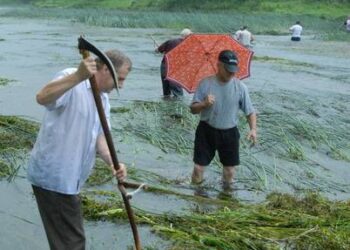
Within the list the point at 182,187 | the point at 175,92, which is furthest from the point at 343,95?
the point at 182,187

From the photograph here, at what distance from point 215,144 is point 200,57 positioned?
4.14 ft

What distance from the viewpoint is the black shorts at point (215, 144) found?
6.61m

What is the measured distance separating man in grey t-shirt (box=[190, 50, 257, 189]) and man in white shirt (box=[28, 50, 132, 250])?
8.74ft

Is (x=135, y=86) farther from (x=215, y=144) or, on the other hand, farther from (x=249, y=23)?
(x=249, y=23)

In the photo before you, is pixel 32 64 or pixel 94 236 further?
pixel 32 64

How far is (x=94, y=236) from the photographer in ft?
18.9

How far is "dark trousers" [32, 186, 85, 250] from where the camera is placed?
377 cm

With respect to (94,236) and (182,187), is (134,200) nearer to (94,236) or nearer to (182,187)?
(182,187)

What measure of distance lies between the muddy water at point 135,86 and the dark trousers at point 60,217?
65.5 inches

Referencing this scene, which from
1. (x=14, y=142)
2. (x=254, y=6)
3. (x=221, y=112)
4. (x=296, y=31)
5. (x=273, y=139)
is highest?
(x=221, y=112)

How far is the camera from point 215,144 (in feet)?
21.9

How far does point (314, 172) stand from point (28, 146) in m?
4.31

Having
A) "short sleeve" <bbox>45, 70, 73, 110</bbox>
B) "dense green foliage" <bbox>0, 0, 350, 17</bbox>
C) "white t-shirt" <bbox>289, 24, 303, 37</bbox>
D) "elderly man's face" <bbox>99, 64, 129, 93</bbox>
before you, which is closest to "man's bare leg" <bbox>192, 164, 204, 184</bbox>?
"elderly man's face" <bbox>99, 64, 129, 93</bbox>

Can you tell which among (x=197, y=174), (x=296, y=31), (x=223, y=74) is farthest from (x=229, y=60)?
(x=296, y=31)
